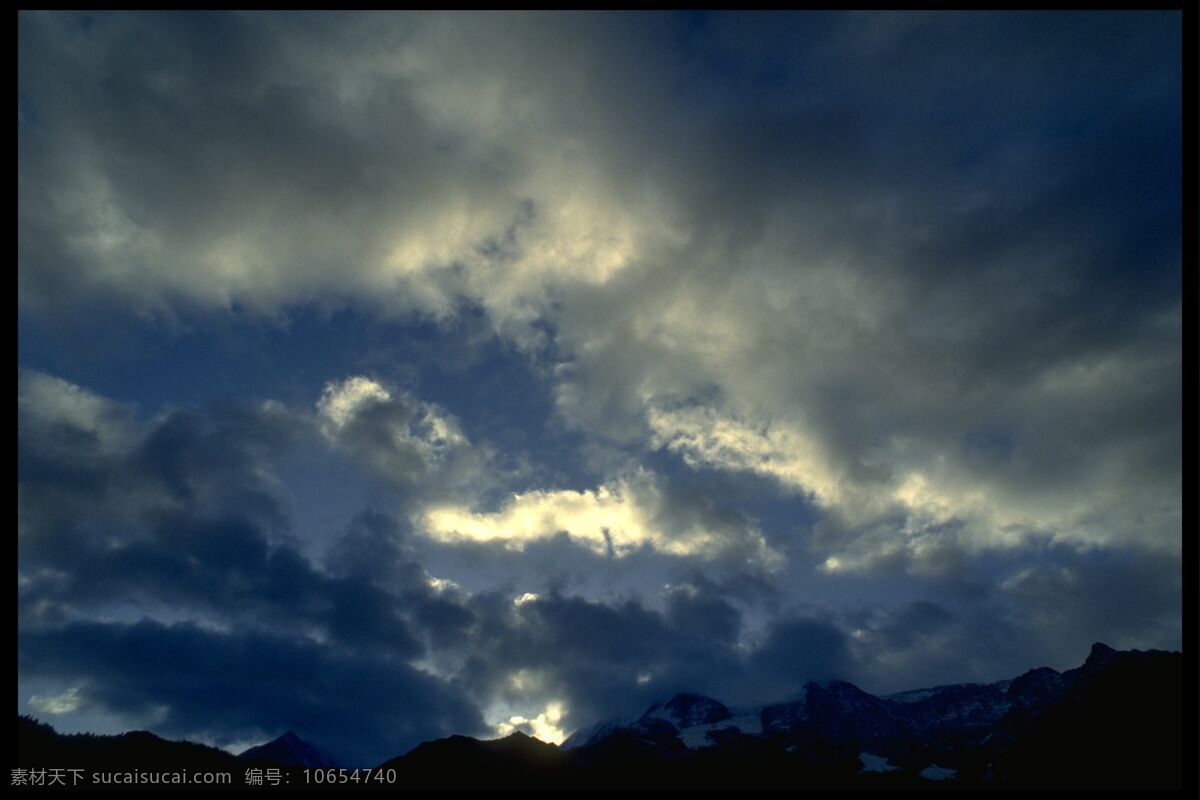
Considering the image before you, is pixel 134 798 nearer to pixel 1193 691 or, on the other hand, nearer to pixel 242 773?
pixel 242 773

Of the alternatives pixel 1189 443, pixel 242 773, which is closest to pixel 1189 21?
pixel 1189 443

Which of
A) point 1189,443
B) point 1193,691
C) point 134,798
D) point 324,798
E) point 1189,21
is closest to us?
point 1189,21

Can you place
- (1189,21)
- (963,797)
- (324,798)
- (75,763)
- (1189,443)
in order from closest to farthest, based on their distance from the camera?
1. (1189,21)
2. (1189,443)
3. (75,763)
4. (324,798)
5. (963,797)

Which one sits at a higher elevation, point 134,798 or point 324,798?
point 134,798

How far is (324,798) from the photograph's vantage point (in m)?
155

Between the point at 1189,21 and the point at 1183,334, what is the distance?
2728cm

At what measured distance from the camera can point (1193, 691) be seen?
10725cm
